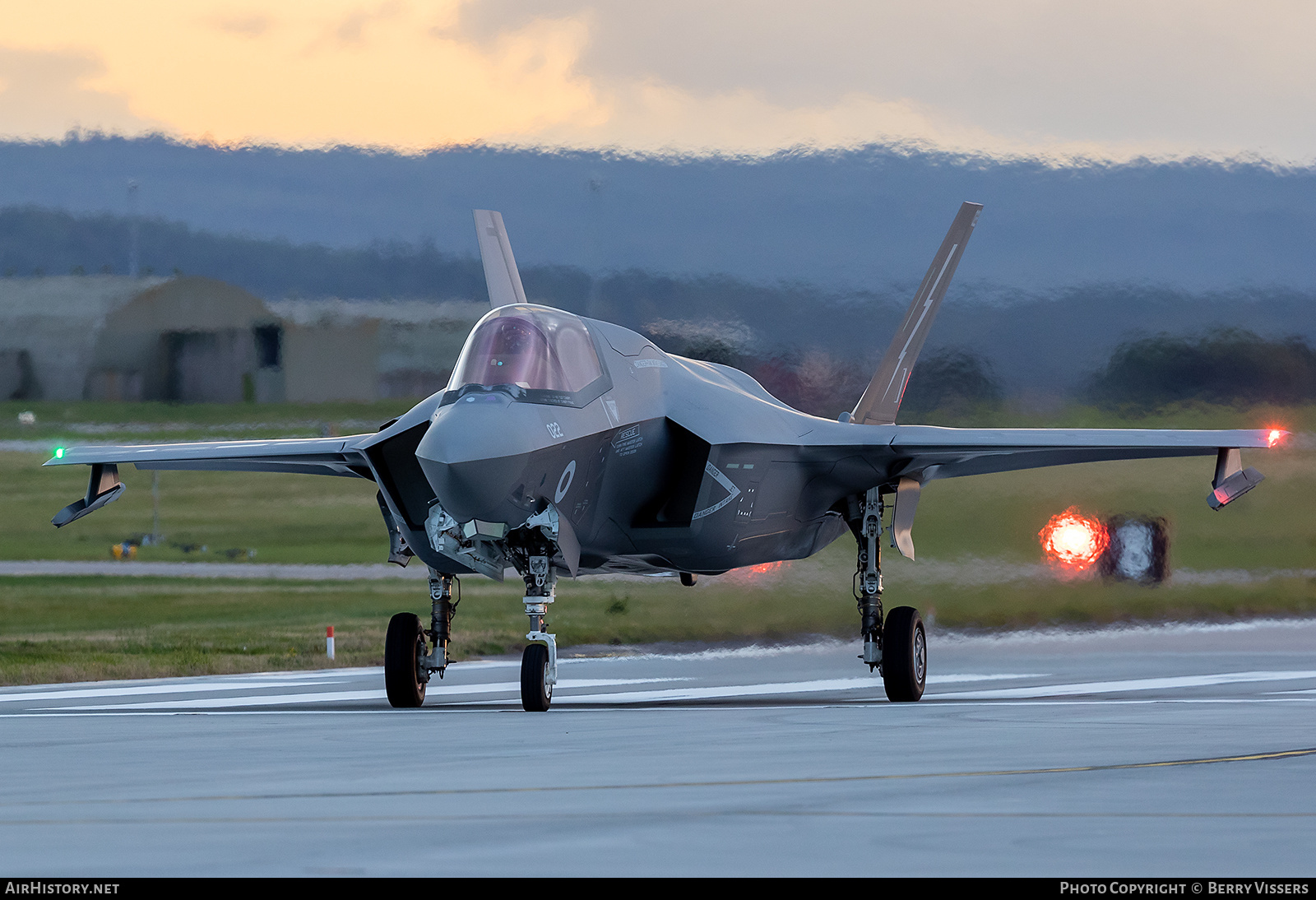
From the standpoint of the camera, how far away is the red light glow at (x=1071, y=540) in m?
24.5

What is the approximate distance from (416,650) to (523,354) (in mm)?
4129

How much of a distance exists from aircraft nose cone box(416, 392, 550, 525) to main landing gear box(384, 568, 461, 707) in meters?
3.21

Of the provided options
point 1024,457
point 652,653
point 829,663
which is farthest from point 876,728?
point 652,653

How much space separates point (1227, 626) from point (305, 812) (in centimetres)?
2107

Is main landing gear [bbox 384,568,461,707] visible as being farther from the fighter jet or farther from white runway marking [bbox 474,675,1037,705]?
white runway marking [bbox 474,675,1037,705]

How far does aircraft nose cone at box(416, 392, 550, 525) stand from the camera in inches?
508

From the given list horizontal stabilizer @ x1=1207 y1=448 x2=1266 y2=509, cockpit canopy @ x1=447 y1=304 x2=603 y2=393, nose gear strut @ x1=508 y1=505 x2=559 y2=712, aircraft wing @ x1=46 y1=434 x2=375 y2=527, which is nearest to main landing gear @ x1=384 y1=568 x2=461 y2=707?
aircraft wing @ x1=46 y1=434 x2=375 y2=527

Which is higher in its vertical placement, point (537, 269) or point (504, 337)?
point (537, 269)

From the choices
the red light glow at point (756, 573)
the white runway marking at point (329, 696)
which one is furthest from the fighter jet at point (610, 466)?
the red light glow at point (756, 573)

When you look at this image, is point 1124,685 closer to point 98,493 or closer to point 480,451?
point 480,451

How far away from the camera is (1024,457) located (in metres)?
18.6

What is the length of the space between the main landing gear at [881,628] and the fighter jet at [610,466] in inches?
0.9

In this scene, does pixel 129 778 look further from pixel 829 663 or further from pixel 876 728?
pixel 829 663

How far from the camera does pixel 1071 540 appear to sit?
2462 centimetres
